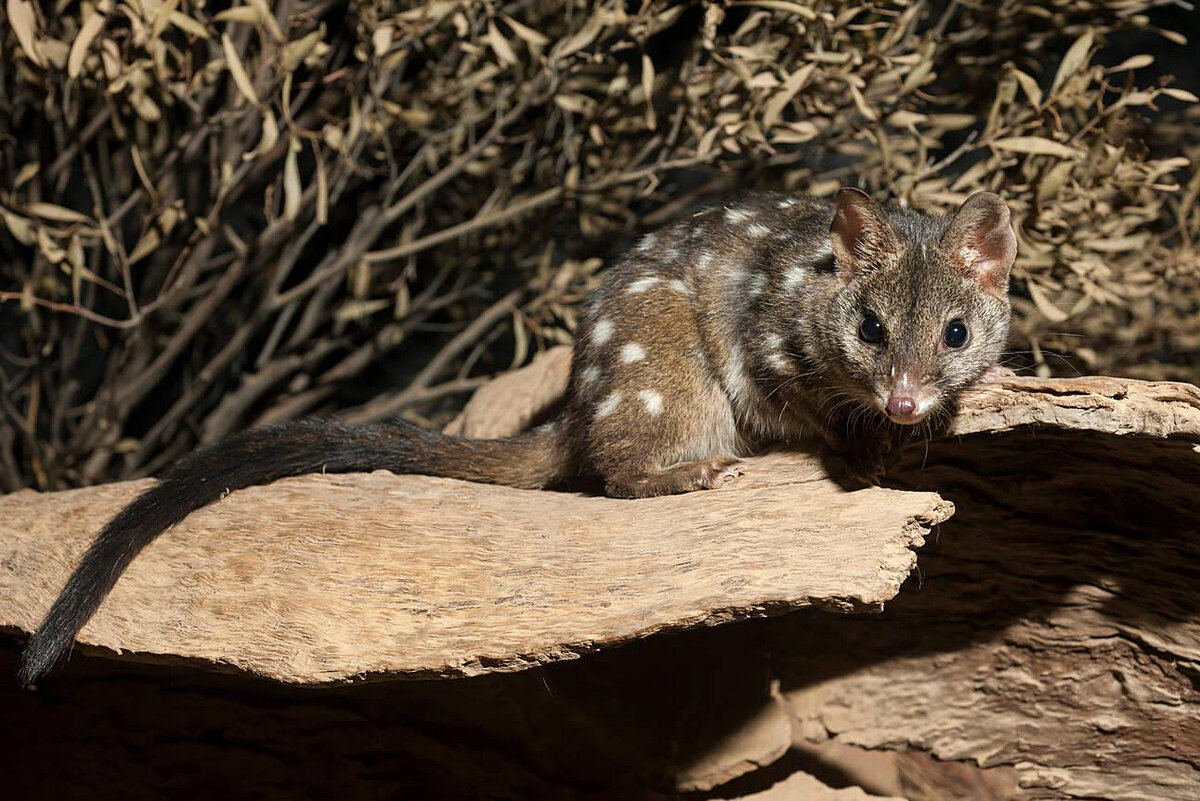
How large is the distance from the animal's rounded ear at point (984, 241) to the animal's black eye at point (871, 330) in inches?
12.0

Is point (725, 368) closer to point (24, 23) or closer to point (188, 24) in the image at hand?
point (188, 24)

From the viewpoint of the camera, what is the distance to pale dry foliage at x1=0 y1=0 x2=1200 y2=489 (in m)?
4.13

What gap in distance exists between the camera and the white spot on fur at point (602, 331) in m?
3.84

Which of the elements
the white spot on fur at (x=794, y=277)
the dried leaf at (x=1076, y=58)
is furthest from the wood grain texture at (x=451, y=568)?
the dried leaf at (x=1076, y=58)

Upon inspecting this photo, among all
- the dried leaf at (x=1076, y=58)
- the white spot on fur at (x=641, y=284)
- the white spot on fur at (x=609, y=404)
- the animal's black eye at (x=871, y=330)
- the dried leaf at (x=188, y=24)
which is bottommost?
the white spot on fur at (x=609, y=404)

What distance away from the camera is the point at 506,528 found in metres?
3.23

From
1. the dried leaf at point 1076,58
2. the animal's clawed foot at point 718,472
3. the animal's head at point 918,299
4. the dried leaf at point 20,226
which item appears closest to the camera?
the animal's head at point 918,299

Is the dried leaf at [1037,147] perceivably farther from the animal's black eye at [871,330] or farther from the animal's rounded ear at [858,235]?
the animal's black eye at [871,330]

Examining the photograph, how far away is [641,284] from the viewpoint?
3.92m

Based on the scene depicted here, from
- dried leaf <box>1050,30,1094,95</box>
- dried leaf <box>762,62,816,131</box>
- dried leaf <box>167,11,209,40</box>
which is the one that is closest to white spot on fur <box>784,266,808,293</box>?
dried leaf <box>762,62,816,131</box>

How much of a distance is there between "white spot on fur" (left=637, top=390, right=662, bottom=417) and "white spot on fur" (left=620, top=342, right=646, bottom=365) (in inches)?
4.7

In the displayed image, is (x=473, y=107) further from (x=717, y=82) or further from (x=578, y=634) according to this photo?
(x=578, y=634)

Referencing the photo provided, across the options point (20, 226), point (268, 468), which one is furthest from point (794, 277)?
point (20, 226)

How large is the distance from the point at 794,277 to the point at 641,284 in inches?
23.2
